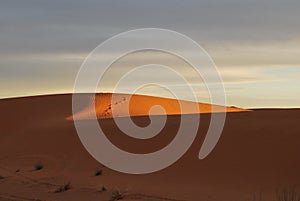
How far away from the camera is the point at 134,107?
5316 cm

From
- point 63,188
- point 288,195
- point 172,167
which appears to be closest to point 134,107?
point 172,167

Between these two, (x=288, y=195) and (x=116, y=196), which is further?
(x=288, y=195)

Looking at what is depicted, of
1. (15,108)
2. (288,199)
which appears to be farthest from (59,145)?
(15,108)

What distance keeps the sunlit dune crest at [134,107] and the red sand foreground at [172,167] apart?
47.5ft

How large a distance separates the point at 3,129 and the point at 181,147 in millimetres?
19133

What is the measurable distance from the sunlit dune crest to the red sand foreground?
14490 millimetres

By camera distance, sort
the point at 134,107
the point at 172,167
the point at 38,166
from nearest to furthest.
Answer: the point at 172,167 → the point at 38,166 → the point at 134,107

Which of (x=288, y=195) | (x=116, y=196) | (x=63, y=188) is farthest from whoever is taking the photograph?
(x=63, y=188)

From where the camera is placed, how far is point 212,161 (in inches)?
874

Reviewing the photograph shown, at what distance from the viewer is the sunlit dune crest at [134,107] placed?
155 ft

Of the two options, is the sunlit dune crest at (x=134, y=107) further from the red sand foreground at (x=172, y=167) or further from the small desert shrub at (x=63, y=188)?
the small desert shrub at (x=63, y=188)

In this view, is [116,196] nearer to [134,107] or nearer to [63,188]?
[63,188]

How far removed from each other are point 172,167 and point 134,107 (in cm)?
3133

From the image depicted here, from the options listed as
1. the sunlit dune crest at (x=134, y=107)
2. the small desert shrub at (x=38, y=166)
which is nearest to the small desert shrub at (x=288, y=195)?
the small desert shrub at (x=38, y=166)
